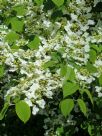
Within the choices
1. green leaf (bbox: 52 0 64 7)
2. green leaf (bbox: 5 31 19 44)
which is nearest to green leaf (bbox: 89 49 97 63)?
green leaf (bbox: 52 0 64 7)

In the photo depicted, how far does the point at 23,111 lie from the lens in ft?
6.93

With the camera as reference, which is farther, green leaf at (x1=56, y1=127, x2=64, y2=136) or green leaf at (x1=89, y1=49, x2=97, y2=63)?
green leaf at (x1=56, y1=127, x2=64, y2=136)

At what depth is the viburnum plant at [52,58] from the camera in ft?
7.57

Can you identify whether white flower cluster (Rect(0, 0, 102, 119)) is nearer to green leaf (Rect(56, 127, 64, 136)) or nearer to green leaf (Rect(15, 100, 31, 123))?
green leaf (Rect(15, 100, 31, 123))

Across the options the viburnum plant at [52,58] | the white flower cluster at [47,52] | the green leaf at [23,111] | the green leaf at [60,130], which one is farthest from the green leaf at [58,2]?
the green leaf at [60,130]

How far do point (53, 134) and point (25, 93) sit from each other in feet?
2.33

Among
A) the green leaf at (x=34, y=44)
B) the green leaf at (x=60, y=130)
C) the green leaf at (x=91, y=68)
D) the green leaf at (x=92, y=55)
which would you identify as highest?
the green leaf at (x=34, y=44)

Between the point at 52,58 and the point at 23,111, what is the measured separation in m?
0.50

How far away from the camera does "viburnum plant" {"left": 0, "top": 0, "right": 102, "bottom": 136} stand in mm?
2307

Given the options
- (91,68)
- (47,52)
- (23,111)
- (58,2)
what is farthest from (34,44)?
(23,111)

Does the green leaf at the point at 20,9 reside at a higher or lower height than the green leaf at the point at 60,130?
higher

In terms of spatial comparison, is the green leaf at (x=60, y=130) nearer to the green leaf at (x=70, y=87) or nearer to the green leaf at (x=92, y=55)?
the green leaf at (x=92, y=55)

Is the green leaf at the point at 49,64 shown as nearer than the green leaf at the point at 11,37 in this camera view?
Yes

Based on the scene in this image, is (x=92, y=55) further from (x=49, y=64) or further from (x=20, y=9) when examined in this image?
(x=20, y=9)
